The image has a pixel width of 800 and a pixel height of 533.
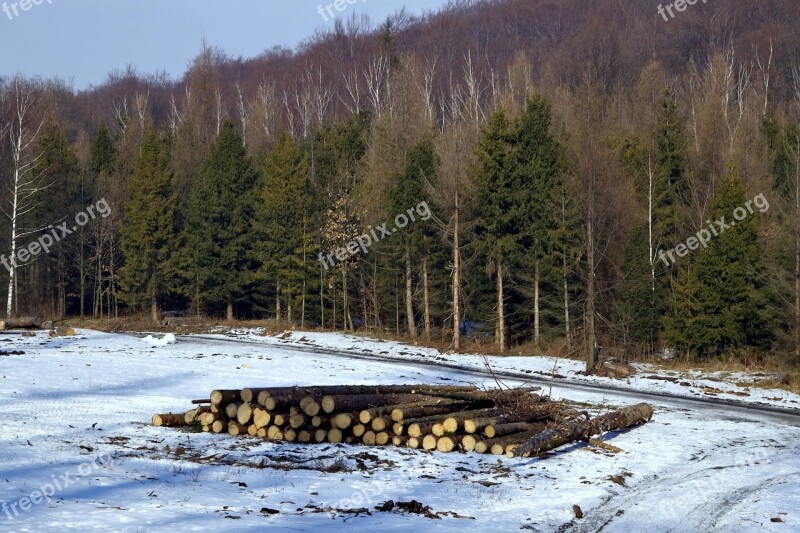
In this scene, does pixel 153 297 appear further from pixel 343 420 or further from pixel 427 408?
pixel 343 420

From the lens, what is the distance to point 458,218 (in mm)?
41656

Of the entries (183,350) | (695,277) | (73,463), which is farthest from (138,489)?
(695,277)

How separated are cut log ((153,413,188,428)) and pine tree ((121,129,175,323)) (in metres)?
41.4

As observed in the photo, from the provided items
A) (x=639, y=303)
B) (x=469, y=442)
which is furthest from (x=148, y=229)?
(x=469, y=442)

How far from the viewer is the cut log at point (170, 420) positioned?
1595cm

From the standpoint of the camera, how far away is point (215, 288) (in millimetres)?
57062

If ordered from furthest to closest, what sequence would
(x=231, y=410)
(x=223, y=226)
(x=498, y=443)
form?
(x=223, y=226) → (x=231, y=410) → (x=498, y=443)

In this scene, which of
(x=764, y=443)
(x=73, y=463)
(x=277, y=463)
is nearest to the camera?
(x=73, y=463)

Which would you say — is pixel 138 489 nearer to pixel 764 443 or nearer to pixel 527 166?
pixel 764 443

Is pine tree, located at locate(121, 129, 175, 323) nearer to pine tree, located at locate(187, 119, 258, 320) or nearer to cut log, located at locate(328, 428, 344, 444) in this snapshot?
pine tree, located at locate(187, 119, 258, 320)

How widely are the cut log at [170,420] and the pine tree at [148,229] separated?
4141 cm

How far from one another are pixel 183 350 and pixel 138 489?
75.7ft

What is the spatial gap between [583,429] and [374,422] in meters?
4.39

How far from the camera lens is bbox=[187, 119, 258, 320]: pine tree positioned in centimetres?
5731
